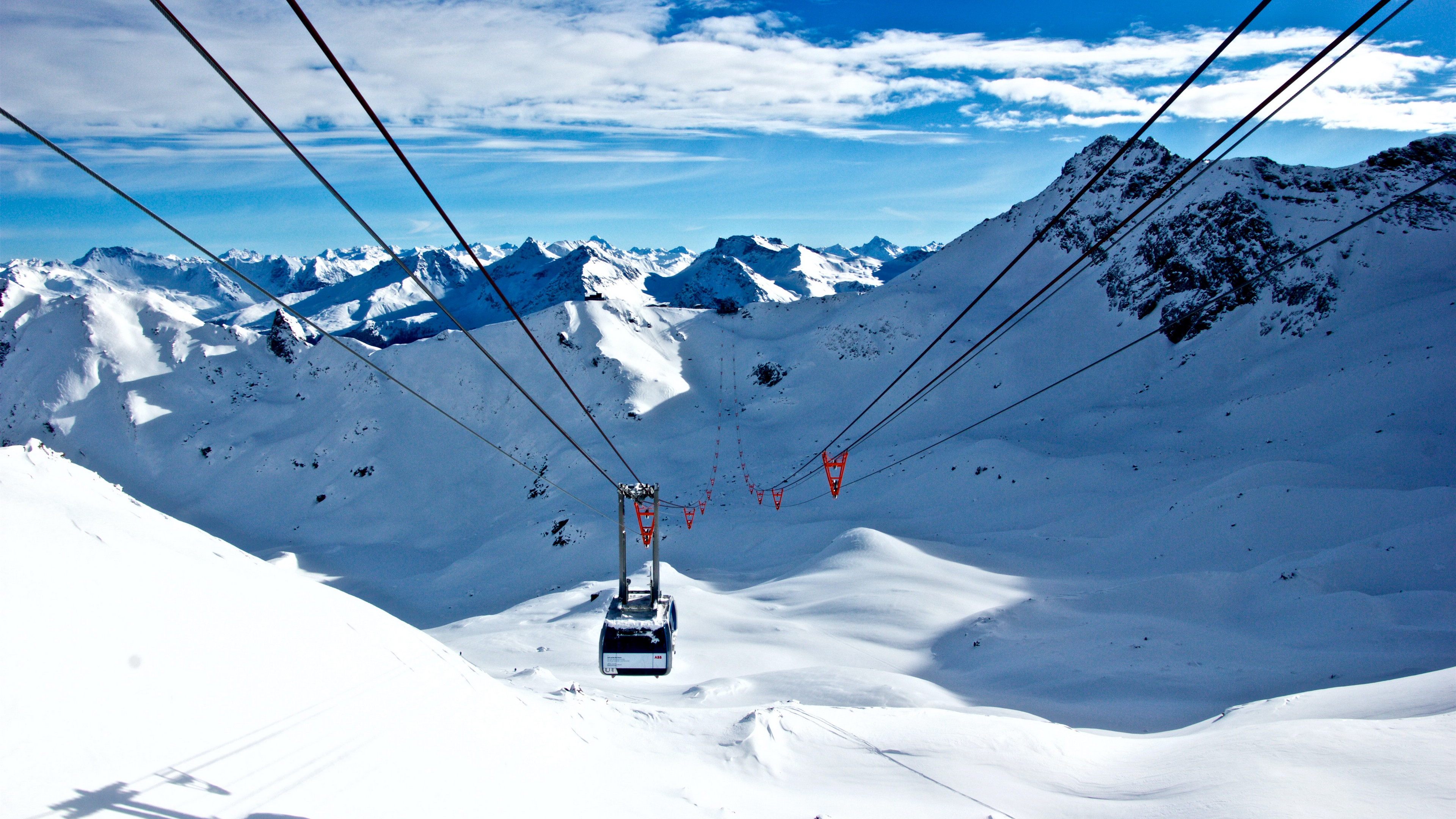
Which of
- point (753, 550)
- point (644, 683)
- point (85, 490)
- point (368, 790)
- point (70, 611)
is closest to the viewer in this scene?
point (70, 611)

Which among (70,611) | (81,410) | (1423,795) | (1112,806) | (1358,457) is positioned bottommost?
(1112,806)

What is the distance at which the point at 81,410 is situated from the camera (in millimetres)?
78125

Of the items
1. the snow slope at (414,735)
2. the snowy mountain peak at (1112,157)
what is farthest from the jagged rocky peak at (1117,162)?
the snow slope at (414,735)

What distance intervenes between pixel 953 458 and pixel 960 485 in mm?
3627

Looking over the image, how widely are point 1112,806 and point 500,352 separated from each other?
71492 mm

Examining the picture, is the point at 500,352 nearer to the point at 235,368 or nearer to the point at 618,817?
the point at 235,368

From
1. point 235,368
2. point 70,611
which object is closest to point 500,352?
point 235,368

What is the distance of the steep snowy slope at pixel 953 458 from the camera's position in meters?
22.2

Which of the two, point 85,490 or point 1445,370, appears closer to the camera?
point 85,490

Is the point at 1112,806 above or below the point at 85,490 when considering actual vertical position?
below

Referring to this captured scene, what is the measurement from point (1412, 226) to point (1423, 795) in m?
61.7

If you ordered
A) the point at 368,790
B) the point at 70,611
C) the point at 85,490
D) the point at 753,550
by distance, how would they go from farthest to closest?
the point at 753,550 → the point at 85,490 → the point at 368,790 → the point at 70,611

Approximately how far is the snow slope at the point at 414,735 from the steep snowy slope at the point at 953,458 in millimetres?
4667

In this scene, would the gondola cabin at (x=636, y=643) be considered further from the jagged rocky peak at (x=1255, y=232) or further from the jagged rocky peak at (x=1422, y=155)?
the jagged rocky peak at (x=1422, y=155)
